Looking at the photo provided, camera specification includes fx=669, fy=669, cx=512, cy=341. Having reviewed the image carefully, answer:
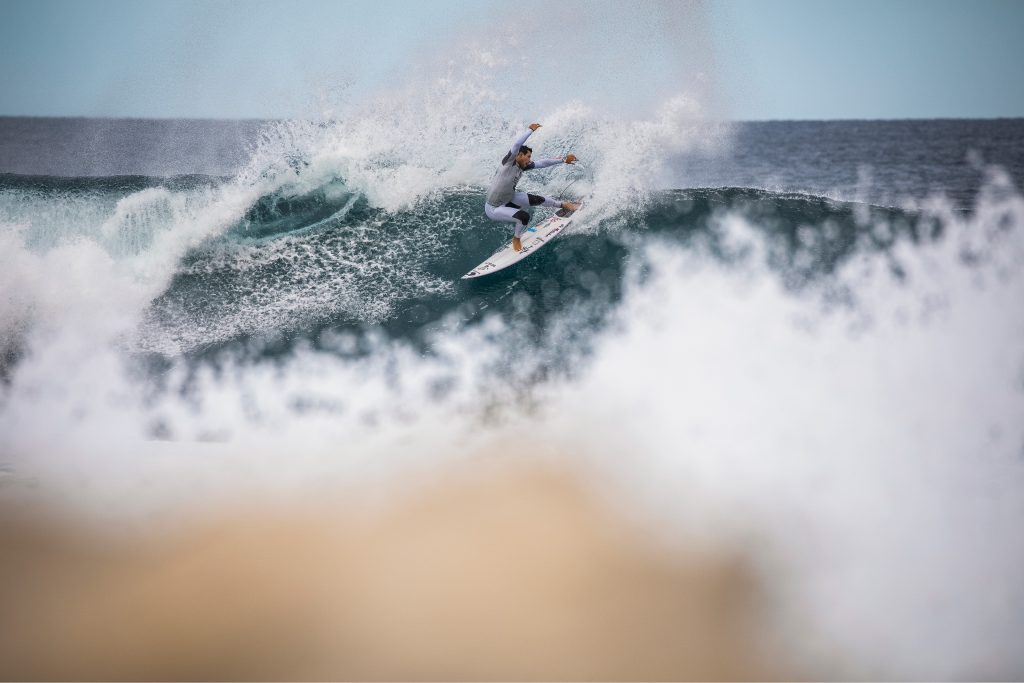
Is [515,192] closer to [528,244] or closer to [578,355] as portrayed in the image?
[528,244]

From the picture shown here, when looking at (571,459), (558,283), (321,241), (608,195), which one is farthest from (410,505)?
(608,195)

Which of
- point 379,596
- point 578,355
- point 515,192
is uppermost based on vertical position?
point 515,192

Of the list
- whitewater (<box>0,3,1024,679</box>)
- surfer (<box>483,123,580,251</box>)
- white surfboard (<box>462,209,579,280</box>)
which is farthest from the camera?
white surfboard (<box>462,209,579,280</box>)

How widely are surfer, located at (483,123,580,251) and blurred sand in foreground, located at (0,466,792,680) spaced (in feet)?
13.1

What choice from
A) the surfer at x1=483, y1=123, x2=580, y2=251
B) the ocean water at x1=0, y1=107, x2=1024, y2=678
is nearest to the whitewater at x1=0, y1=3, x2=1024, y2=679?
the ocean water at x1=0, y1=107, x2=1024, y2=678

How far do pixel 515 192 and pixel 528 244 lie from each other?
2.29ft

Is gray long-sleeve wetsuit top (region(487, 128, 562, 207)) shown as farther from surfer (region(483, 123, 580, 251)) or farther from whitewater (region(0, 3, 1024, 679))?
whitewater (region(0, 3, 1024, 679))

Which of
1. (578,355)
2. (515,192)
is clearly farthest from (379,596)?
(515,192)

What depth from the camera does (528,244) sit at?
8.04 metres

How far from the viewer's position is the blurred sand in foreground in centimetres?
333

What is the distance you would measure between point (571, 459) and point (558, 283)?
3.35 metres

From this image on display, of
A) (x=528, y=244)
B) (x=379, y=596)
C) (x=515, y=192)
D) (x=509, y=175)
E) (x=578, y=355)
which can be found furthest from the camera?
(x=528, y=244)

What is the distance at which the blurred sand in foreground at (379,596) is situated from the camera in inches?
131

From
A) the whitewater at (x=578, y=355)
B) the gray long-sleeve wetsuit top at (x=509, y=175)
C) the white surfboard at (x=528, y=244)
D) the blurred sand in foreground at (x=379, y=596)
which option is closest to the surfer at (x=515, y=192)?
the gray long-sleeve wetsuit top at (x=509, y=175)
